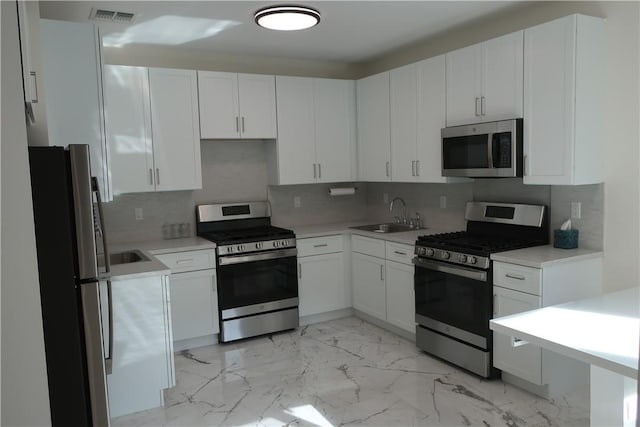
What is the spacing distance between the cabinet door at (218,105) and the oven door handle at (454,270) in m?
2.01

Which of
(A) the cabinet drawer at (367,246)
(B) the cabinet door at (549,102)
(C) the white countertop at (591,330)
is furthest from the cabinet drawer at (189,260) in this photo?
(C) the white countertop at (591,330)

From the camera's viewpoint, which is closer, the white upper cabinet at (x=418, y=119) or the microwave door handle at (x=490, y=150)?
the microwave door handle at (x=490, y=150)

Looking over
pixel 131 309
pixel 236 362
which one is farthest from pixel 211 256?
pixel 131 309

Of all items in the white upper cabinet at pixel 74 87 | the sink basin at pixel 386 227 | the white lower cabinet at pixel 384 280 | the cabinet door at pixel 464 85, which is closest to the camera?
the white upper cabinet at pixel 74 87

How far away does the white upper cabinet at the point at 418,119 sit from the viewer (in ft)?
13.0

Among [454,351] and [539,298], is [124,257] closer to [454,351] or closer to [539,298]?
[454,351]

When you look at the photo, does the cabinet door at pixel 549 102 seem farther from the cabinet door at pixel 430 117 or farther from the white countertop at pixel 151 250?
the white countertop at pixel 151 250

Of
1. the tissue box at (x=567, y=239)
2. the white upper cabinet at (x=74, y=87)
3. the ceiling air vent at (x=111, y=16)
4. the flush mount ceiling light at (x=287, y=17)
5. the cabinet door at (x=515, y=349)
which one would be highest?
the ceiling air vent at (x=111, y=16)

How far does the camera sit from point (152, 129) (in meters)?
4.07

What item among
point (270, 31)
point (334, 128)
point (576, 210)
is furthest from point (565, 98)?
point (334, 128)

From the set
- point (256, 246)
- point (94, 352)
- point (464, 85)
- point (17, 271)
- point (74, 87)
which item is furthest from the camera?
point (256, 246)

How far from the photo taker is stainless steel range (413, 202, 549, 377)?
3285mm

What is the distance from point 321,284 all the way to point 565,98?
2.62 metres

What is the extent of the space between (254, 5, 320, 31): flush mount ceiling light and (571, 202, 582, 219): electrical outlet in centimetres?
217
